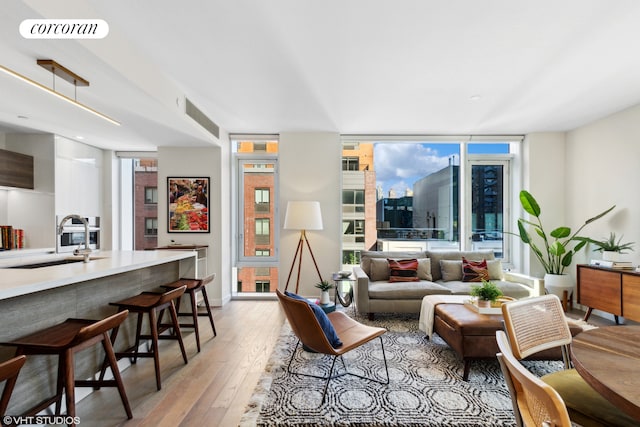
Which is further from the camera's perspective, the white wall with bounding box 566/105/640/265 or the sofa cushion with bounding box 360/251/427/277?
the sofa cushion with bounding box 360/251/427/277

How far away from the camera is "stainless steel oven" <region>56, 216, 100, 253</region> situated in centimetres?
461

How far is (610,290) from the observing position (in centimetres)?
378

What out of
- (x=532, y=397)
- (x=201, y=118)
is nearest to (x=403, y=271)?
(x=201, y=118)

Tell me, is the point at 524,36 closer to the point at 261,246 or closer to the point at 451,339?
the point at 451,339

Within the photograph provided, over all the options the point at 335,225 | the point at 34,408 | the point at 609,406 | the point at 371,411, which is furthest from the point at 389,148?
the point at 34,408

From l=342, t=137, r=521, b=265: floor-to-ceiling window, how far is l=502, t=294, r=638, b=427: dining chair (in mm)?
3763

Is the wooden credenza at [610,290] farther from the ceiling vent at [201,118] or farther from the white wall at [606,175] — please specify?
the ceiling vent at [201,118]

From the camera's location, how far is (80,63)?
2.27 meters

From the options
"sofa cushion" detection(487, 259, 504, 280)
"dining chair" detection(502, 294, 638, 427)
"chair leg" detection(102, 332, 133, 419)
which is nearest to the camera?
"dining chair" detection(502, 294, 638, 427)

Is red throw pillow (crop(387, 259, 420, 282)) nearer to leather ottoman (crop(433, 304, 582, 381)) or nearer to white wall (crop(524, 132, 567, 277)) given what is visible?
leather ottoman (crop(433, 304, 582, 381))

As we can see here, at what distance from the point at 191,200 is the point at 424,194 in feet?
12.7

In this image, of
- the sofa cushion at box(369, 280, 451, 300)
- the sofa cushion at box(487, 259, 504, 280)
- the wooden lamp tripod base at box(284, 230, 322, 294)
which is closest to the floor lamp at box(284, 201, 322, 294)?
the wooden lamp tripod base at box(284, 230, 322, 294)

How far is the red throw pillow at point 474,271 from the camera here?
4.50 m

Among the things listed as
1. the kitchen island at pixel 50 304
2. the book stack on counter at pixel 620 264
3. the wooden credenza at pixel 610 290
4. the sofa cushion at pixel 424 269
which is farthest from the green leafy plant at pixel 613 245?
the kitchen island at pixel 50 304
